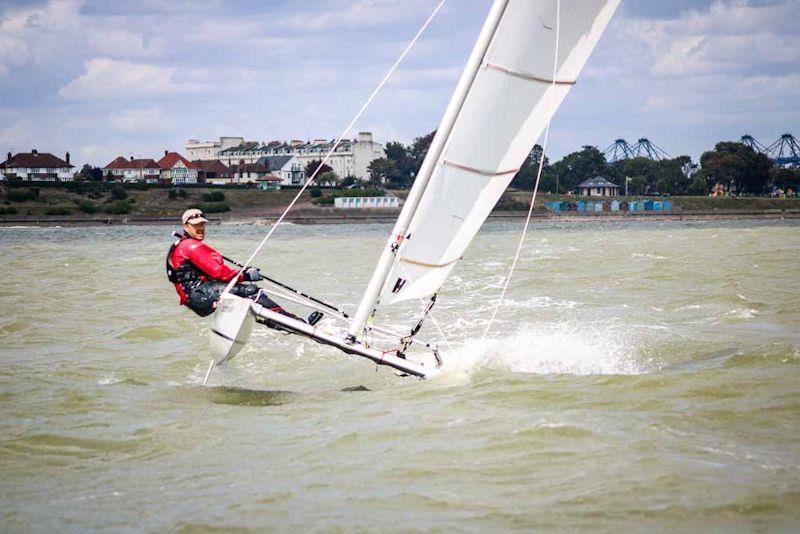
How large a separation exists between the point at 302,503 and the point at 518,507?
1.38 metres

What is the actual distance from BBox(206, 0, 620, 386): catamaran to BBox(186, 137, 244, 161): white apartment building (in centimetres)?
17851

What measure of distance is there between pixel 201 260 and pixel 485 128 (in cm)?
309

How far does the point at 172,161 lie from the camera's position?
164875 mm

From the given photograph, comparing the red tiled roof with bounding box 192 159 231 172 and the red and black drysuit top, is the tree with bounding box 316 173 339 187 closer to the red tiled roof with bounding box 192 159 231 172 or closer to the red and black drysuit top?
the red tiled roof with bounding box 192 159 231 172

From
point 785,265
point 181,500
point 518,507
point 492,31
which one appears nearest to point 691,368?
point 492,31

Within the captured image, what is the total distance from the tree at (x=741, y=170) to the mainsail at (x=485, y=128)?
451ft

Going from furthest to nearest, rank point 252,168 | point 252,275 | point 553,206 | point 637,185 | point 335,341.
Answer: point 252,168 → point 637,185 → point 553,206 → point 252,275 → point 335,341

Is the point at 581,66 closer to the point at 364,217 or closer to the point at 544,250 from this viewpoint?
the point at 544,250

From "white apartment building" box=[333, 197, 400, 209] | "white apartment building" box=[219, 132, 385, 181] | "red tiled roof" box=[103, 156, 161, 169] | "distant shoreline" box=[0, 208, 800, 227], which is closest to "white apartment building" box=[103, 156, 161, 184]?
"red tiled roof" box=[103, 156, 161, 169]

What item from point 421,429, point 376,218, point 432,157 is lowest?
point 376,218

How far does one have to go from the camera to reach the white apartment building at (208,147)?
609 feet

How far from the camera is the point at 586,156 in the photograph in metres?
160

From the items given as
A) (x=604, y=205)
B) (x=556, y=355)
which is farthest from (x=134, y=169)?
(x=556, y=355)

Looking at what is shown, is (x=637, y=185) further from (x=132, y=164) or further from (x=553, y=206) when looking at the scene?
(x=132, y=164)
